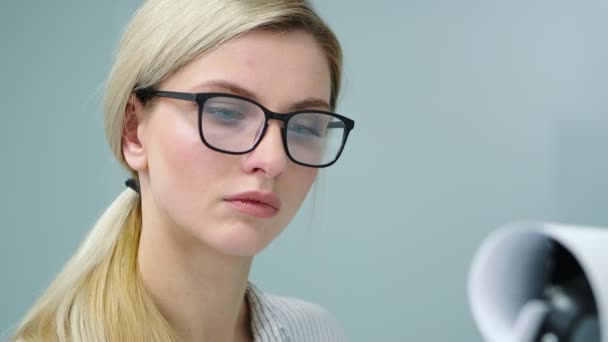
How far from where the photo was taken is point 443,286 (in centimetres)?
140

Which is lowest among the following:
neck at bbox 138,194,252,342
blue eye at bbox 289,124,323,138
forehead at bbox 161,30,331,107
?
neck at bbox 138,194,252,342

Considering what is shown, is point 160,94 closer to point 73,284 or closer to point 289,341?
point 73,284

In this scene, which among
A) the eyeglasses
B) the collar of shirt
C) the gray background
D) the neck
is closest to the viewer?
the eyeglasses

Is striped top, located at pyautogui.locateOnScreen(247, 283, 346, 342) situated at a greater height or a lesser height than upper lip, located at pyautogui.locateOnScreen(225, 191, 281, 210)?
lesser

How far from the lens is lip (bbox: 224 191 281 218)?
0.85 m

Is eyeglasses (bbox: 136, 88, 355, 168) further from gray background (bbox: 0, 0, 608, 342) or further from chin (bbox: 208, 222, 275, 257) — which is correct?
gray background (bbox: 0, 0, 608, 342)

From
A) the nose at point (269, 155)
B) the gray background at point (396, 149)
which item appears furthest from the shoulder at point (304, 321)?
the nose at point (269, 155)

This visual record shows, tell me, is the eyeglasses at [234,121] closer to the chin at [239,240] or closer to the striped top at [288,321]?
the chin at [239,240]

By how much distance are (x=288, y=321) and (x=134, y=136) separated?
0.48 metres

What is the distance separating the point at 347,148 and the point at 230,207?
2.37 ft

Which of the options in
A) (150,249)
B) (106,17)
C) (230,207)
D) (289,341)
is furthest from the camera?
(106,17)

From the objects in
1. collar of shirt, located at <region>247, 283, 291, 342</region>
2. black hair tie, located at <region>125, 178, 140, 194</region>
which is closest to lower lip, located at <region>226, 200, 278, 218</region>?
black hair tie, located at <region>125, 178, 140, 194</region>

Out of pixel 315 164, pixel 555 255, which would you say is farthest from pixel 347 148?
pixel 555 255

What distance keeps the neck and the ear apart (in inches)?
3.5
